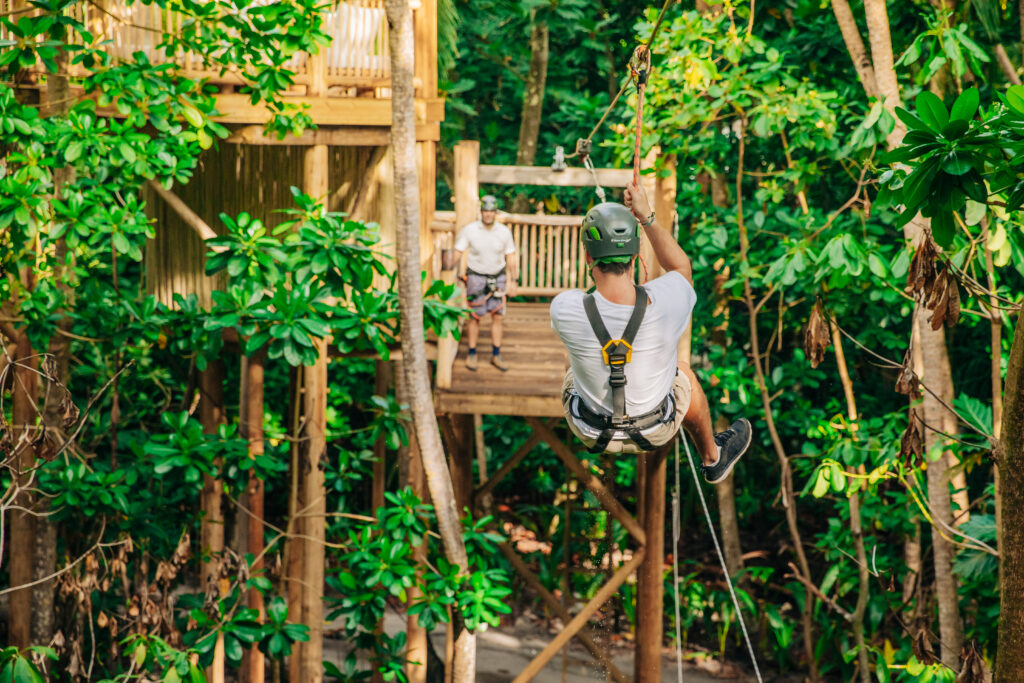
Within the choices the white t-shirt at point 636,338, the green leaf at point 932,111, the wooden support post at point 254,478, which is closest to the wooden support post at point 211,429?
the wooden support post at point 254,478

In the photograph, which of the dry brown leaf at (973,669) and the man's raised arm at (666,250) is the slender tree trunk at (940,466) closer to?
the dry brown leaf at (973,669)

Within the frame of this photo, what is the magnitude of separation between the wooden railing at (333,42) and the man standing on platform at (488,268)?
44.8 inches

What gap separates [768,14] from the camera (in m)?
10.2

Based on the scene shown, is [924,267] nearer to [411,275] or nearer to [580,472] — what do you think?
[411,275]

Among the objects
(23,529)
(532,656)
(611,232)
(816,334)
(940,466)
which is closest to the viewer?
(611,232)

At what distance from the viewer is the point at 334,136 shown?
7336mm

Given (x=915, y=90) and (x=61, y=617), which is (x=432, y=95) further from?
(x=61, y=617)

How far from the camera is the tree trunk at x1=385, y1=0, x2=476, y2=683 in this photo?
19.9 feet

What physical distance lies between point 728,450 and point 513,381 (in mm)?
2697

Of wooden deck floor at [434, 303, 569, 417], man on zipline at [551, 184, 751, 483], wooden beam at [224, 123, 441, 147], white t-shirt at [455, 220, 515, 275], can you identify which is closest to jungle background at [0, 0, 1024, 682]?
wooden deck floor at [434, 303, 569, 417]

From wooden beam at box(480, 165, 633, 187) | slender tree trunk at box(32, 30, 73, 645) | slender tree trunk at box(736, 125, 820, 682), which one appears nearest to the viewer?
→ slender tree trunk at box(32, 30, 73, 645)

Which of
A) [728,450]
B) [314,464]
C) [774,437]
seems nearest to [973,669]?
[728,450]

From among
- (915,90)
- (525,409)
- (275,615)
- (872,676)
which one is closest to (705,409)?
(525,409)

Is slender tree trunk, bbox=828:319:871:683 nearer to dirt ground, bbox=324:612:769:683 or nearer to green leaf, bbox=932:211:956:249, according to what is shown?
dirt ground, bbox=324:612:769:683
